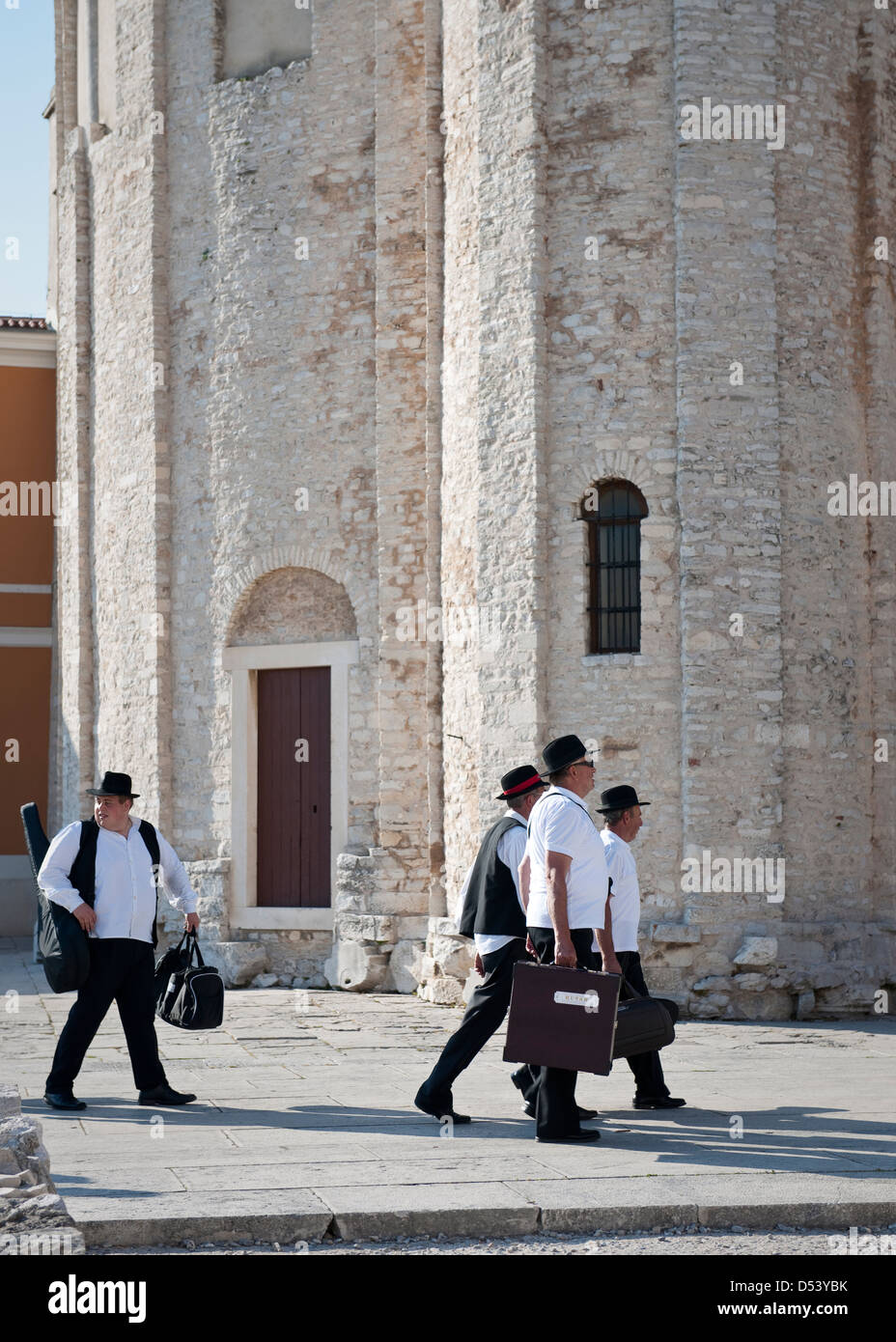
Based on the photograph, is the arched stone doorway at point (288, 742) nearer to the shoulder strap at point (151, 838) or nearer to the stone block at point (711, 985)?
the stone block at point (711, 985)

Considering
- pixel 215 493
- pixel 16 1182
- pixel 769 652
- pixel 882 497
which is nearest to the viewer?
pixel 16 1182

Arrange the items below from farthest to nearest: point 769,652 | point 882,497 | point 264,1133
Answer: point 882,497
point 769,652
point 264,1133

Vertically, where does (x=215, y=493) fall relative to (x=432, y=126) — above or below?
below

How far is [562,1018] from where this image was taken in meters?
7.54

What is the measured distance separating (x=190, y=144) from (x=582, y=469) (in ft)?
22.0

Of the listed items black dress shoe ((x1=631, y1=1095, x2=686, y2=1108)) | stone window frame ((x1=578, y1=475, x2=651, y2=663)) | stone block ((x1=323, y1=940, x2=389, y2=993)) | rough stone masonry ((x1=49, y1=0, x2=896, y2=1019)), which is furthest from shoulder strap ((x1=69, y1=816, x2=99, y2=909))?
stone block ((x1=323, y1=940, x2=389, y2=993))

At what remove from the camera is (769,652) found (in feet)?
44.5

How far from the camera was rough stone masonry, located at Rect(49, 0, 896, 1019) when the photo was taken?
1362 centimetres

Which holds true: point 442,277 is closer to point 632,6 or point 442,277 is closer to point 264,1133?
point 632,6

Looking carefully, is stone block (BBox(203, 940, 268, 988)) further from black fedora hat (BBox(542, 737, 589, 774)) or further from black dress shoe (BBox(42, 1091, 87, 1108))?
black fedora hat (BBox(542, 737, 589, 774))

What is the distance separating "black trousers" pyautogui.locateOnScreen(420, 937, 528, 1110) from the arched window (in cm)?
603

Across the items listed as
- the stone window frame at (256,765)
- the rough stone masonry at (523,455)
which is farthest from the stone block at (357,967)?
the stone window frame at (256,765)

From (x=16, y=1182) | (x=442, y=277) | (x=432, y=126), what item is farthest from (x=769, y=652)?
(x=16, y=1182)

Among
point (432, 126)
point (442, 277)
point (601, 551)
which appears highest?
point (432, 126)
